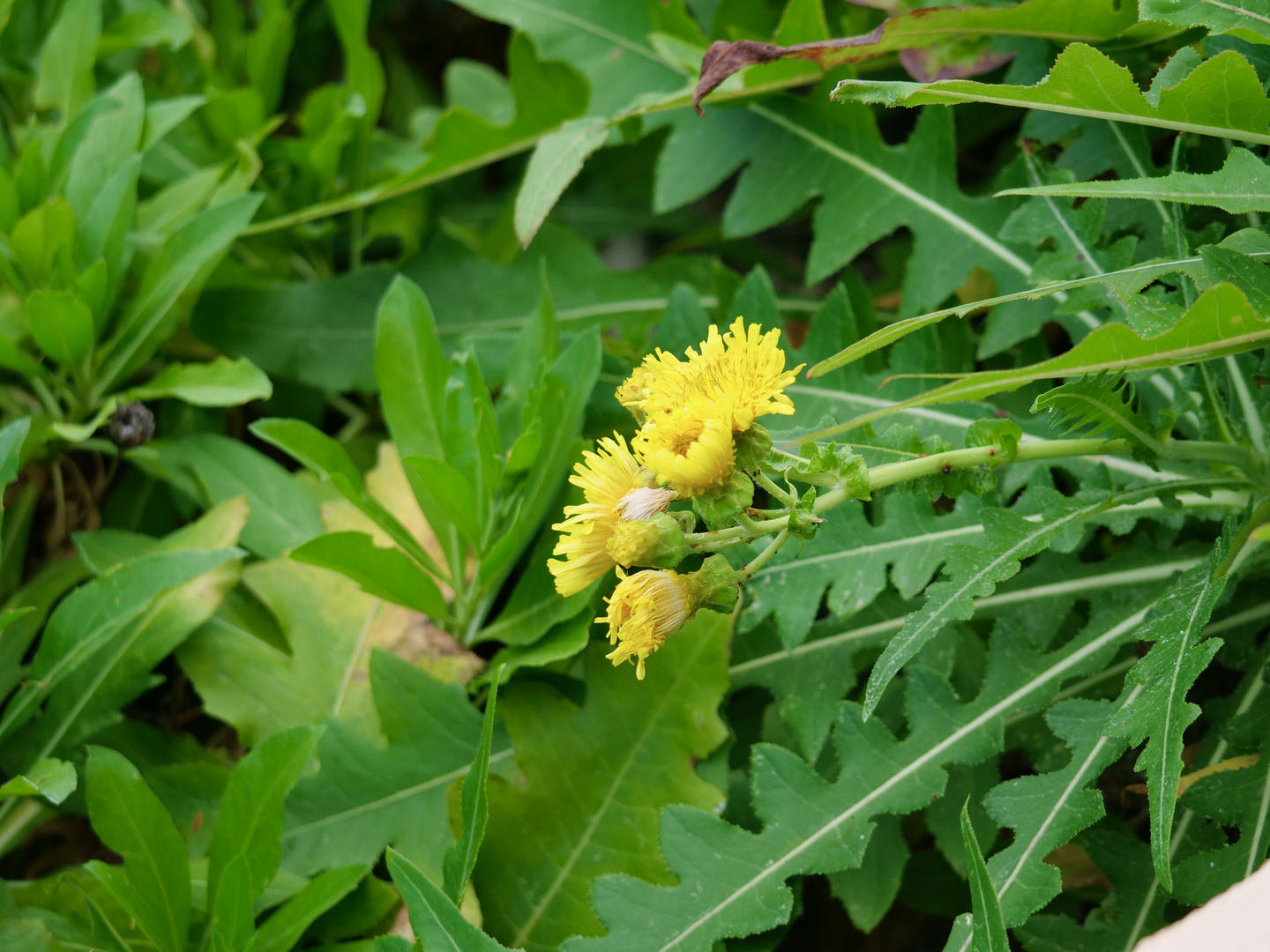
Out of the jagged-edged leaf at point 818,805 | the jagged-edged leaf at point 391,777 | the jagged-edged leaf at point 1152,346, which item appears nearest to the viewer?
the jagged-edged leaf at point 1152,346

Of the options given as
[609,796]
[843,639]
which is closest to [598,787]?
[609,796]

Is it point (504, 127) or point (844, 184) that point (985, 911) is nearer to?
point (844, 184)

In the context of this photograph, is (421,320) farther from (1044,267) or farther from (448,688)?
(1044,267)

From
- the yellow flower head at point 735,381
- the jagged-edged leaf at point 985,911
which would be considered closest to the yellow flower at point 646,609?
the yellow flower head at point 735,381

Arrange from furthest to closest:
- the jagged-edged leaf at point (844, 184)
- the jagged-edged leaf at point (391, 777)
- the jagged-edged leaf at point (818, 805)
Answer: the jagged-edged leaf at point (844, 184) → the jagged-edged leaf at point (391, 777) → the jagged-edged leaf at point (818, 805)

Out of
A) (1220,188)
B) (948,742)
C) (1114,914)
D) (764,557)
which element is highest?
(1220,188)

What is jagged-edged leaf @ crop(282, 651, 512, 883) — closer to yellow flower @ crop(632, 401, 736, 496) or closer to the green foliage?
the green foliage

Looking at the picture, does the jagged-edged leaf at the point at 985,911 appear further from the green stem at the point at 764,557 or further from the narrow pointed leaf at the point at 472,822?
the narrow pointed leaf at the point at 472,822

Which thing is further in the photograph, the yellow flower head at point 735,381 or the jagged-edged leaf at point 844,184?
the jagged-edged leaf at point 844,184
